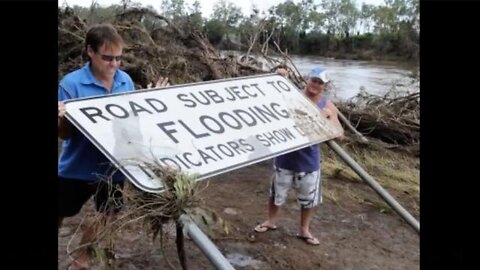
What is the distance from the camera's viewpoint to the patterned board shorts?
335cm

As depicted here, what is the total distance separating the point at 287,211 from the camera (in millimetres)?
4238

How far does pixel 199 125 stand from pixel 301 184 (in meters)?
1.33

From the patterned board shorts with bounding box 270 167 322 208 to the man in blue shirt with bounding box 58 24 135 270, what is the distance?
4.40 ft

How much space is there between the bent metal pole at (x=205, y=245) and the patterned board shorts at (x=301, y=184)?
5.32 feet

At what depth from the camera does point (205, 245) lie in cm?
177

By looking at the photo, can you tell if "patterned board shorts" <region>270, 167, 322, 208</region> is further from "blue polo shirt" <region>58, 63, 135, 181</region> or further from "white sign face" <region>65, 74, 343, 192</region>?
"blue polo shirt" <region>58, 63, 135, 181</region>

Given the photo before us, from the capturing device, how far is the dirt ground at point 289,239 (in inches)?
129

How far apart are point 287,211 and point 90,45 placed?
2.45 metres

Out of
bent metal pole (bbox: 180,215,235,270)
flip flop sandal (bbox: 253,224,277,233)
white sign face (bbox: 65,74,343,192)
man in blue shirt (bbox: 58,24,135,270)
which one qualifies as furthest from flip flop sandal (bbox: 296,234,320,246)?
bent metal pole (bbox: 180,215,235,270)

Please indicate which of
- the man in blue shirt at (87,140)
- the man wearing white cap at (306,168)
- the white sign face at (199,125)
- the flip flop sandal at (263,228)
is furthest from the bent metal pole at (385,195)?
the man in blue shirt at (87,140)

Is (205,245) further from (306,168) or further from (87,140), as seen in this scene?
(306,168)
